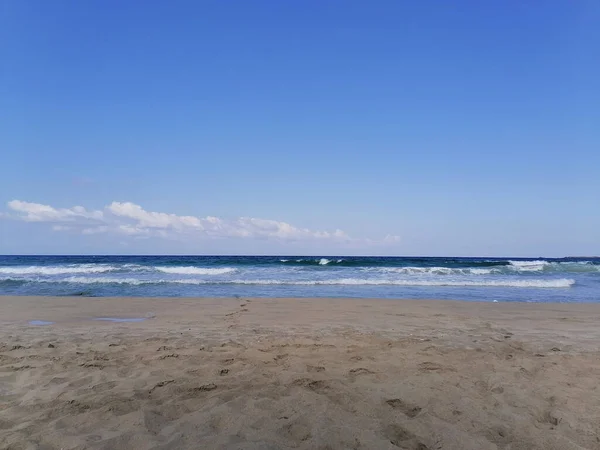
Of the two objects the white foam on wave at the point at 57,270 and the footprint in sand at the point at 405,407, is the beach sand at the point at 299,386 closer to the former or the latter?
the footprint in sand at the point at 405,407

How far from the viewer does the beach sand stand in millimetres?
3035

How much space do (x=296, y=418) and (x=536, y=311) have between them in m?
9.05

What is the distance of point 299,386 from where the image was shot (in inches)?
157

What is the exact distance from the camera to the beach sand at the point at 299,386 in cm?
304

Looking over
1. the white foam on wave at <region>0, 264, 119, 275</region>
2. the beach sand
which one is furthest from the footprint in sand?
the white foam on wave at <region>0, 264, 119, 275</region>

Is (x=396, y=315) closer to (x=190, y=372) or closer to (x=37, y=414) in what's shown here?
(x=190, y=372)

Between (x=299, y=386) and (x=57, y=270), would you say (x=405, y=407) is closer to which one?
(x=299, y=386)

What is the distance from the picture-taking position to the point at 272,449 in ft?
9.23

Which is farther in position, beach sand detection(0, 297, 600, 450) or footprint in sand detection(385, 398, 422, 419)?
footprint in sand detection(385, 398, 422, 419)

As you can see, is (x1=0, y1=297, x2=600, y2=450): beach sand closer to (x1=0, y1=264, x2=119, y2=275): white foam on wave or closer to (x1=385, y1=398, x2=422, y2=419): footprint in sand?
(x1=385, y1=398, x2=422, y2=419): footprint in sand

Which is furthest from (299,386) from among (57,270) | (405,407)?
(57,270)

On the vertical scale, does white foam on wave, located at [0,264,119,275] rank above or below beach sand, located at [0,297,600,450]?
above

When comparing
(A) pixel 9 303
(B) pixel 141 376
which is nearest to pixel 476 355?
(B) pixel 141 376

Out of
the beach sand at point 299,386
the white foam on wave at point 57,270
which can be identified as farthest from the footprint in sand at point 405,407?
the white foam on wave at point 57,270
